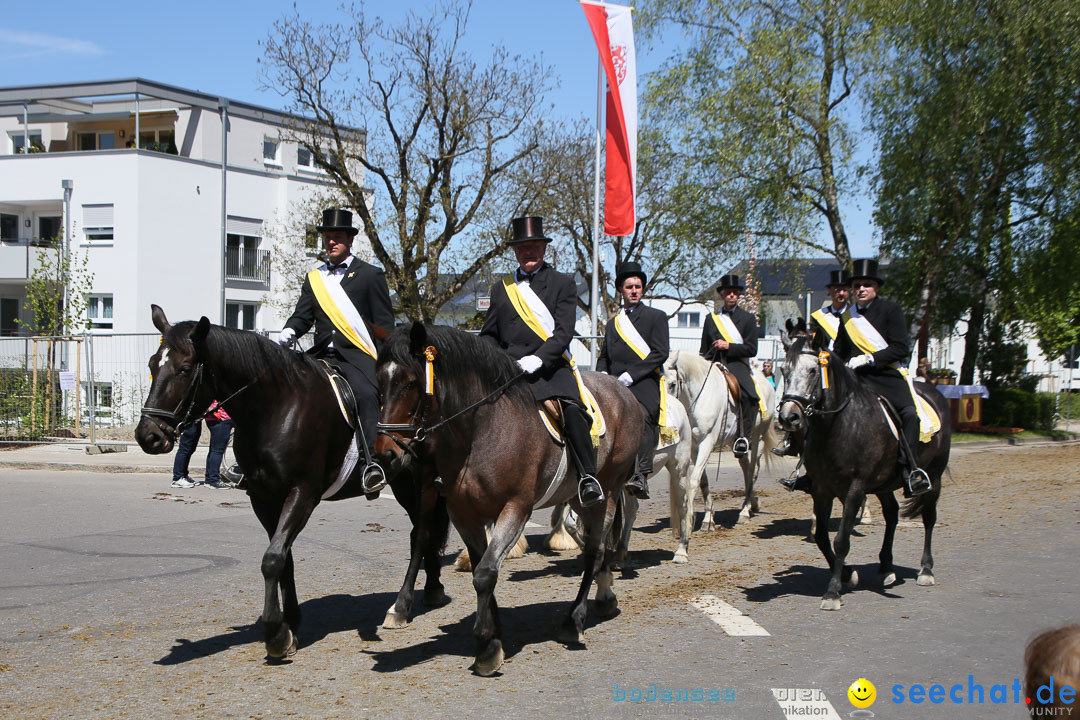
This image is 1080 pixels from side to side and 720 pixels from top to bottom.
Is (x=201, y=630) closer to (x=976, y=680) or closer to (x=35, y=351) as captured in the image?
(x=976, y=680)

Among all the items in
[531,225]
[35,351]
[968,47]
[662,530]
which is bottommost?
[662,530]

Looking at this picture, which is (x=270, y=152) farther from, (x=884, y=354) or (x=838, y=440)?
(x=838, y=440)

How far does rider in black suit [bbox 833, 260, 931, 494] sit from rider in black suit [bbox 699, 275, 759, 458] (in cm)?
276

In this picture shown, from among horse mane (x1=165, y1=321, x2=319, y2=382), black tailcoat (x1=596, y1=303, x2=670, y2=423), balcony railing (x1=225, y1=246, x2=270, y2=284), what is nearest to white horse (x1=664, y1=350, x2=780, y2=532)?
black tailcoat (x1=596, y1=303, x2=670, y2=423)

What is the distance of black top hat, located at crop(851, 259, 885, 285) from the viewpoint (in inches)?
370

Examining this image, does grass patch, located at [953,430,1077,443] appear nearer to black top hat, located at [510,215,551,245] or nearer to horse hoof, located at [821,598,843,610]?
horse hoof, located at [821,598,843,610]

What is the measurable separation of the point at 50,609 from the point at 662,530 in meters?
6.91

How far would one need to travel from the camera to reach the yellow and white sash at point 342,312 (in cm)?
A: 741

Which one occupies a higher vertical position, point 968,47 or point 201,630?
point 968,47

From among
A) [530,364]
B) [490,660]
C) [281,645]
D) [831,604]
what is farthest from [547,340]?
[831,604]

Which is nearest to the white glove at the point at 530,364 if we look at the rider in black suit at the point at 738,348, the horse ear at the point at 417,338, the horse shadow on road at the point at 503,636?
the horse ear at the point at 417,338

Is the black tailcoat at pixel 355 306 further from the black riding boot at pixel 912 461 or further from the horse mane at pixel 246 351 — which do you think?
the black riding boot at pixel 912 461

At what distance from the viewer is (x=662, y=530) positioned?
12008mm

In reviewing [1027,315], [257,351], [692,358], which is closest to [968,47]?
[1027,315]
